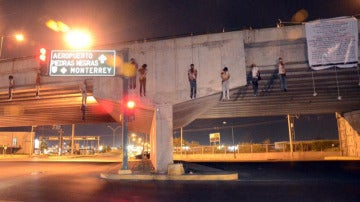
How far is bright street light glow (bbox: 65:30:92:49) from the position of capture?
20156 millimetres

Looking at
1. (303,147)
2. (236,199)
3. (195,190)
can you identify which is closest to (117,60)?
(195,190)

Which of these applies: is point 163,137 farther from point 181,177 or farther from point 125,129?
point 181,177

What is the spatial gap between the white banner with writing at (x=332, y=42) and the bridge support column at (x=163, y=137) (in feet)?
29.7

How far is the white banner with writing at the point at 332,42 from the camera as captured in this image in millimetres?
18891

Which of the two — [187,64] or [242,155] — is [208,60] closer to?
[187,64]

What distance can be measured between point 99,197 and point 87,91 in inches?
534

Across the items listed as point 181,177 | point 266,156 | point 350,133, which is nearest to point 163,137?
point 181,177

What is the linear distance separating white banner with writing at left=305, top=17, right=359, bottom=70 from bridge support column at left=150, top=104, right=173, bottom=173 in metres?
9.05

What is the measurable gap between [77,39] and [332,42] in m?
15.3

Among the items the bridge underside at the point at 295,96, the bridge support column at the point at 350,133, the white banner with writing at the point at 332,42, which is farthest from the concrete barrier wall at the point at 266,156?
Result: the white banner with writing at the point at 332,42

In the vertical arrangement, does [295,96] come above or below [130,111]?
above

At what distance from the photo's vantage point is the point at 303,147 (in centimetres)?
4697

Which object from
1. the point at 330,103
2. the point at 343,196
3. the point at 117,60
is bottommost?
the point at 343,196

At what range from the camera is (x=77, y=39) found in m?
20.5
